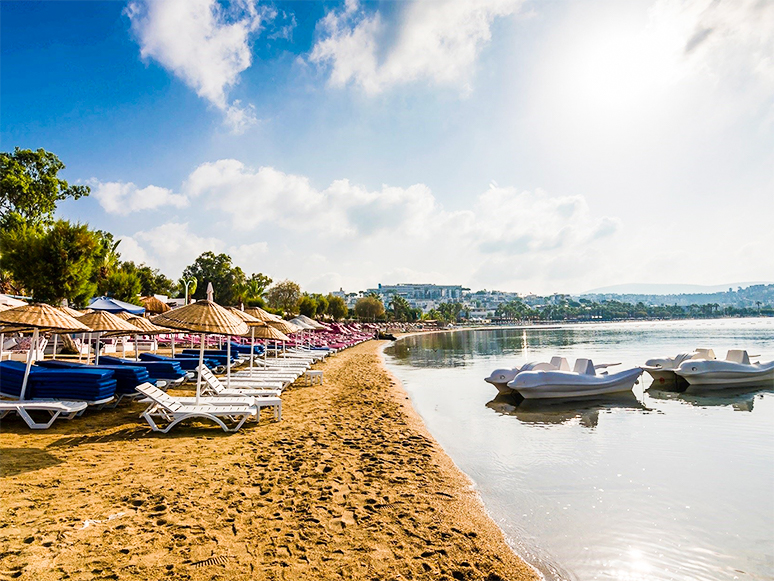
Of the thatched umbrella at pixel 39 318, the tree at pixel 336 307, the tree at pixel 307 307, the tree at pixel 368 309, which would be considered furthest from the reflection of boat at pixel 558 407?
the tree at pixel 368 309

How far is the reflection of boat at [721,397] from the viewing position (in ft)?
42.4

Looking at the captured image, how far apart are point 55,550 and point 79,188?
39.5 m

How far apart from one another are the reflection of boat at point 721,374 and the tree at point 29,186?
36818mm

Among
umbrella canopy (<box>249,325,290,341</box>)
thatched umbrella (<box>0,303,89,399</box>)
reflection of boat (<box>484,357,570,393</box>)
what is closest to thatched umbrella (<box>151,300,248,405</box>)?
thatched umbrella (<box>0,303,89,399</box>)

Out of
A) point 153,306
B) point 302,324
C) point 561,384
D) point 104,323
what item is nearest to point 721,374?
point 561,384

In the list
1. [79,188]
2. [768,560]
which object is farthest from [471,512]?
[79,188]

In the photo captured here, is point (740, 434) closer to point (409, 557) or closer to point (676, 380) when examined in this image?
point (676, 380)

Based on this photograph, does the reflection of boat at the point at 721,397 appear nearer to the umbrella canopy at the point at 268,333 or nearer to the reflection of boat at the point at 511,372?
the reflection of boat at the point at 511,372

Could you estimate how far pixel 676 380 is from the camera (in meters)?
16.1

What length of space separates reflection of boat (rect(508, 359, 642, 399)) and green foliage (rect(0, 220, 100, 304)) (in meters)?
17.9

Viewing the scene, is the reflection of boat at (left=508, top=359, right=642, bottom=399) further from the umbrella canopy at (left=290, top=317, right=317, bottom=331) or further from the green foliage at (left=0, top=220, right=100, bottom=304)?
the green foliage at (left=0, top=220, right=100, bottom=304)

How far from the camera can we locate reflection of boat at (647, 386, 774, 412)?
1291cm

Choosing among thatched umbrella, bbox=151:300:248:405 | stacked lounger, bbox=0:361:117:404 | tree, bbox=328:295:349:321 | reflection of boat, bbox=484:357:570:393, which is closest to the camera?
thatched umbrella, bbox=151:300:248:405

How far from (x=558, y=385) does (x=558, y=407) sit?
782 millimetres
